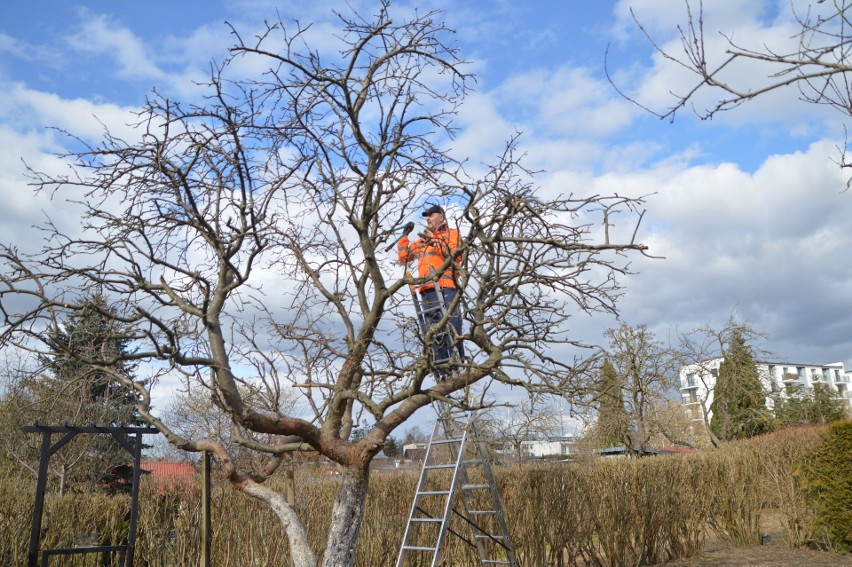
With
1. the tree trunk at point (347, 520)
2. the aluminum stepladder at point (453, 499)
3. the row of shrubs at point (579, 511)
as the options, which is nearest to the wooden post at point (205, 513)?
the tree trunk at point (347, 520)

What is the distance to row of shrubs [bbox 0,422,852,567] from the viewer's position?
6789 millimetres

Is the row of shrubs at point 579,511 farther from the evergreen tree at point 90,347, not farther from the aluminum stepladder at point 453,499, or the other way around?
the evergreen tree at point 90,347

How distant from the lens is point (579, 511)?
873 centimetres

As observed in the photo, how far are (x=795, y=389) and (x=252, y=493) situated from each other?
26203 millimetres

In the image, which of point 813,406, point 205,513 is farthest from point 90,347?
point 813,406

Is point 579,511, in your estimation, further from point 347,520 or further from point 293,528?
point 293,528

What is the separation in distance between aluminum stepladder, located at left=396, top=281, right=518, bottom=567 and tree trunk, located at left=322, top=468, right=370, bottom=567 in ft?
2.45

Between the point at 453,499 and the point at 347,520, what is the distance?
1.20 metres

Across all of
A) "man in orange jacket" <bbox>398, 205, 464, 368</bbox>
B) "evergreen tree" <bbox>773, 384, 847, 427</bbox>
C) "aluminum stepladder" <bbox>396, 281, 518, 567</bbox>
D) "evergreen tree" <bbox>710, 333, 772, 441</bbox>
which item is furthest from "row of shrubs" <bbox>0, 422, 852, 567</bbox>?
"evergreen tree" <bbox>773, 384, 847, 427</bbox>

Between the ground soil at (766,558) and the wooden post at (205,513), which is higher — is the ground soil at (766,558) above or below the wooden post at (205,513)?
below

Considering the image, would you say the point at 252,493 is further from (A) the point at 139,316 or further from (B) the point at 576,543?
(B) the point at 576,543

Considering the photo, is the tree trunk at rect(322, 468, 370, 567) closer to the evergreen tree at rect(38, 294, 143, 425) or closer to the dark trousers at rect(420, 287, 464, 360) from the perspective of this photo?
the dark trousers at rect(420, 287, 464, 360)

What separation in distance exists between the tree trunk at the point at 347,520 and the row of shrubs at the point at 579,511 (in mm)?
2178

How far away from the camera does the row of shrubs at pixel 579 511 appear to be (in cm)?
679
